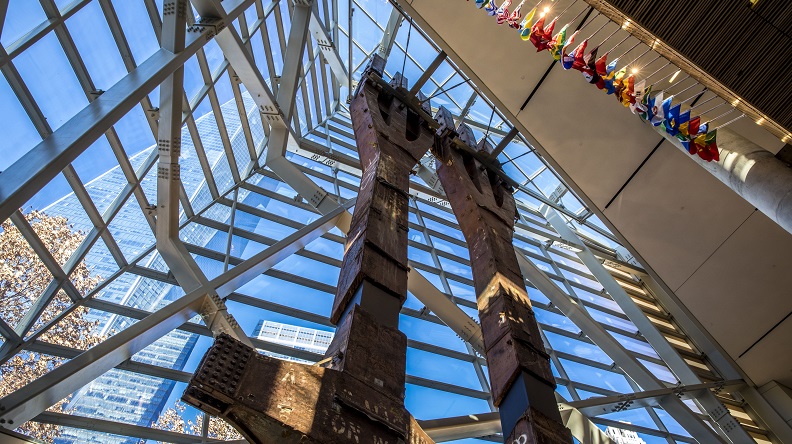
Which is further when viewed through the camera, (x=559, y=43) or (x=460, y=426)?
(x=460, y=426)

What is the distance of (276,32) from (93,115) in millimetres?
9941

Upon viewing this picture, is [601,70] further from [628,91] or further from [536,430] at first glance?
[536,430]

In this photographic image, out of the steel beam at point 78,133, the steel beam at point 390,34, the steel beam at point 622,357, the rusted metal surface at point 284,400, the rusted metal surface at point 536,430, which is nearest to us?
the rusted metal surface at point 284,400

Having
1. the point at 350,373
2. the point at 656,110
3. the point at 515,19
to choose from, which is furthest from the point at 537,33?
the point at 350,373

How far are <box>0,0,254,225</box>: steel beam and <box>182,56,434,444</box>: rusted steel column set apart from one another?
7.64ft

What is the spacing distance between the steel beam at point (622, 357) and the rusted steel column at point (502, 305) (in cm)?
599

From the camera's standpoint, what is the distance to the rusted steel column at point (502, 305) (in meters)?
3.18

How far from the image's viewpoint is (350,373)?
6.92 ft

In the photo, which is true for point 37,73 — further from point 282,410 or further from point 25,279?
point 282,410

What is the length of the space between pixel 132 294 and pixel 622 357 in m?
9.67

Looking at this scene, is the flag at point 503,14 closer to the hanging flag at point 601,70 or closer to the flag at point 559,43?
the flag at point 559,43

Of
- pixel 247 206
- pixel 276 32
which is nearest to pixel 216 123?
pixel 247 206

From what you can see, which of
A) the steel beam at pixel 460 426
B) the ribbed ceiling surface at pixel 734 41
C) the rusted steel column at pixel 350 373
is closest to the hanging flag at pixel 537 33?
the ribbed ceiling surface at pixel 734 41

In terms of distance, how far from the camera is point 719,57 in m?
5.75
